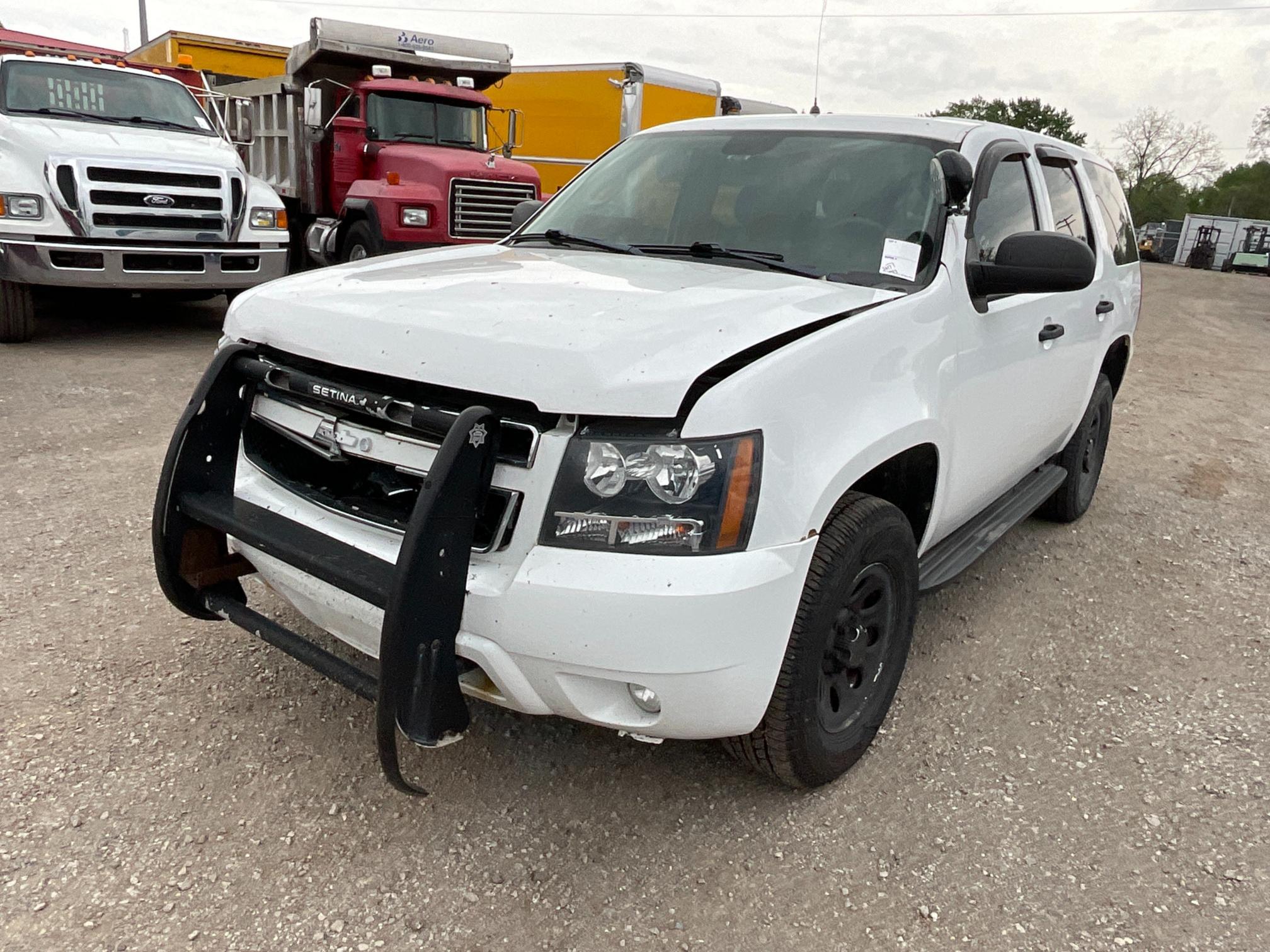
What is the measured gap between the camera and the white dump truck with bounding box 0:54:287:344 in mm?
7316

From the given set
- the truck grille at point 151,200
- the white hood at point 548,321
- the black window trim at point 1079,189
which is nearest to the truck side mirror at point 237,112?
the truck grille at point 151,200

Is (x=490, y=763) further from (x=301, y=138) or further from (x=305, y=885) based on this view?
(x=301, y=138)

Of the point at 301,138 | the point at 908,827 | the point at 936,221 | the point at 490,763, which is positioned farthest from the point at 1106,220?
the point at 301,138

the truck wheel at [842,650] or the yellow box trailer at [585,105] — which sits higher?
Answer: the yellow box trailer at [585,105]

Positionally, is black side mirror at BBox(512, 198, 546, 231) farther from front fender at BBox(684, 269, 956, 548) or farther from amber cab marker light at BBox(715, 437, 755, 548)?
amber cab marker light at BBox(715, 437, 755, 548)

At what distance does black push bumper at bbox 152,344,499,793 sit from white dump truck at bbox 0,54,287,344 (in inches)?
231

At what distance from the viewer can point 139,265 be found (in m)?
7.68

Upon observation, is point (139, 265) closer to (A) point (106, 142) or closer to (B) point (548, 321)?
(A) point (106, 142)

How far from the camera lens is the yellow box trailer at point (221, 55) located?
45.6ft

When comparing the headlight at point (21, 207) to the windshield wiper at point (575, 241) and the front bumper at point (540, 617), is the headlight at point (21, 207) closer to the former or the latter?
the windshield wiper at point (575, 241)

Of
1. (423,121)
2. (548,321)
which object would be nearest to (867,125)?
(548,321)

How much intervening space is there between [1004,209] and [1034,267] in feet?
2.06

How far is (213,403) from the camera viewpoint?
262 centimetres

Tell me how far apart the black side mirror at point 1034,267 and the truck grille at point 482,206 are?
23.0ft
